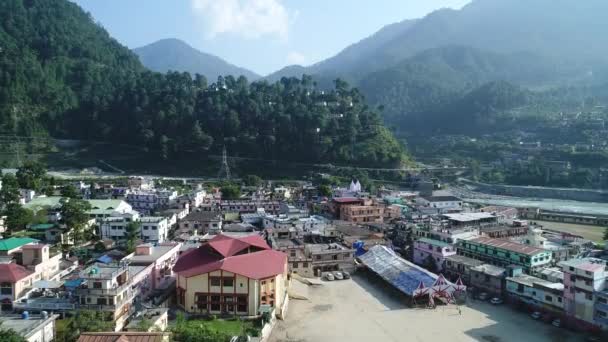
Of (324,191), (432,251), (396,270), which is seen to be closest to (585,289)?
(396,270)

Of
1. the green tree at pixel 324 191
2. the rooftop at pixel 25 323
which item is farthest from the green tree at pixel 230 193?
the rooftop at pixel 25 323

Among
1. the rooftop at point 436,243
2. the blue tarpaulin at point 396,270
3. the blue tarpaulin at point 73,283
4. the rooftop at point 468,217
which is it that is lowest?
the blue tarpaulin at point 396,270

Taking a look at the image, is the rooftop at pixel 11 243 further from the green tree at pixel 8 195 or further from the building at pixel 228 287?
the building at pixel 228 287

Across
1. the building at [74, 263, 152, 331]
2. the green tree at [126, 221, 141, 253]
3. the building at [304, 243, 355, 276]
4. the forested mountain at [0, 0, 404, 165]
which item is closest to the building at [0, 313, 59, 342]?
the building at [74, 263, 152, 331]

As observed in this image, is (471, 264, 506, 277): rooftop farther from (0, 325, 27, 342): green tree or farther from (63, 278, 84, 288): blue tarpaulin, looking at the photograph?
(0, 325, 27, 342): green tree

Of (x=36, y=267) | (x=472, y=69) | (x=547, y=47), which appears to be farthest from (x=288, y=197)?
(x=547, y=47)

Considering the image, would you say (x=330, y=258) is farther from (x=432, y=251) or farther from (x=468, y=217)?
(x=468, y=217)
